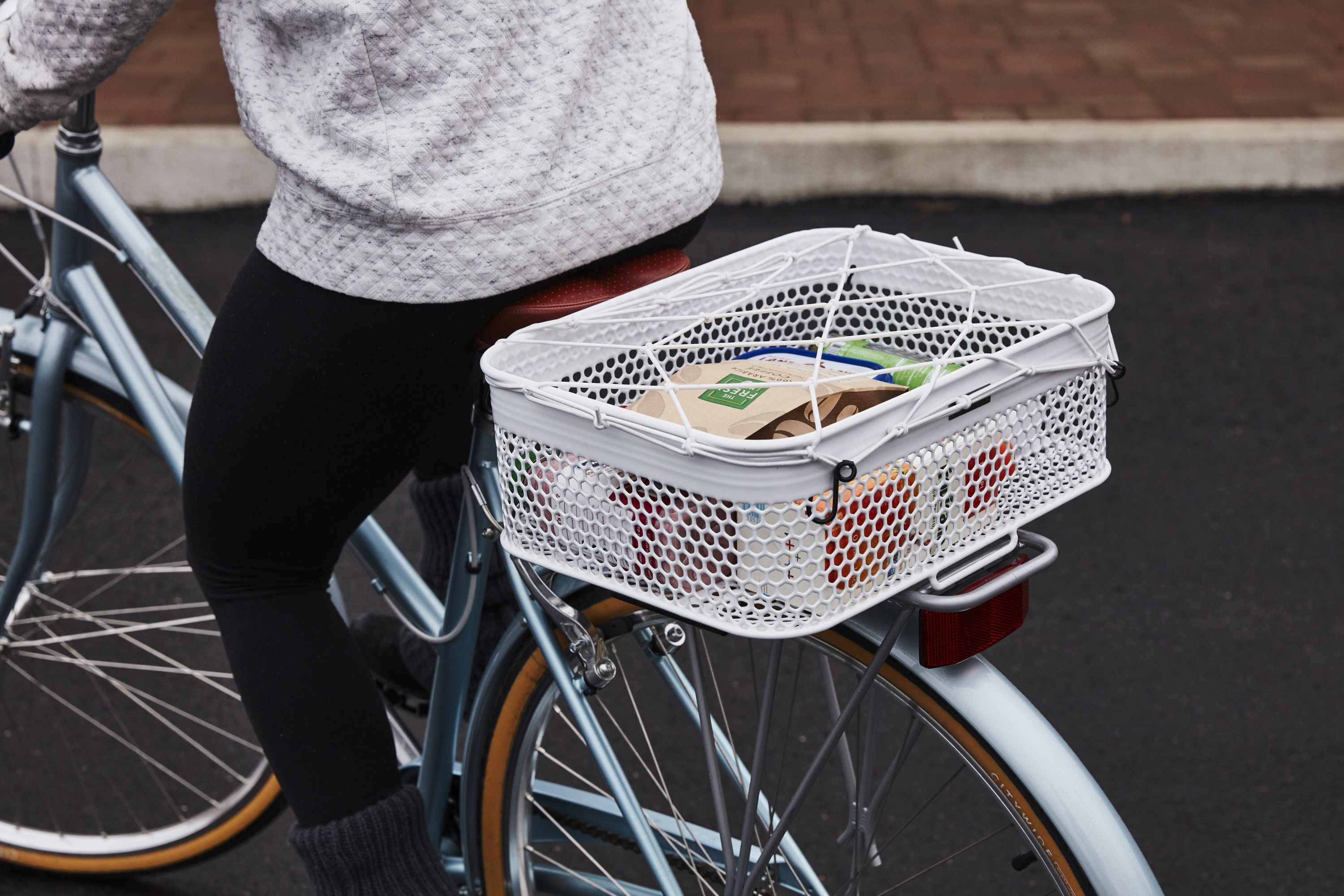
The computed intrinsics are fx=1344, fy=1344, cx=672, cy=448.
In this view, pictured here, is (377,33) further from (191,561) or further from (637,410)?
(191,561)

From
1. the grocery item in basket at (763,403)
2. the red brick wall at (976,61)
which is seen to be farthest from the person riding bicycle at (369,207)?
the red brick wall at (976,61)

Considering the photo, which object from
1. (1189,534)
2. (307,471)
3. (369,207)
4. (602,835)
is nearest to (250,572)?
(307,471)

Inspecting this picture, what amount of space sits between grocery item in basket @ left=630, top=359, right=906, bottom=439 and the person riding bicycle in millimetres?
220

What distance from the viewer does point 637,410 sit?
1.21 metres

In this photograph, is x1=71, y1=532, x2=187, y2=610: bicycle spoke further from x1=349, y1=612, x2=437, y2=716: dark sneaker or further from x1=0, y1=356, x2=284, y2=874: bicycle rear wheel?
x1=349, y1=612, x2=437, y2=716: dark sneaker

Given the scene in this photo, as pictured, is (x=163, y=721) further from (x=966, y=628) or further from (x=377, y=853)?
(x=966, y=628)

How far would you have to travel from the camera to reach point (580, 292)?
1375 mm

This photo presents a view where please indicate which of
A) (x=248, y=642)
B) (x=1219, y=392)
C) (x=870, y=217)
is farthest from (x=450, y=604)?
(x=870, y=217)

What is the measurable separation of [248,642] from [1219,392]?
111 inches

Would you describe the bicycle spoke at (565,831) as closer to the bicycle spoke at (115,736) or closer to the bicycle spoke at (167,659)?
the bicycle spoke at (167,659)

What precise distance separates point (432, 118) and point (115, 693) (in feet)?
6.18

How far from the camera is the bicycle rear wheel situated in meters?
2.13

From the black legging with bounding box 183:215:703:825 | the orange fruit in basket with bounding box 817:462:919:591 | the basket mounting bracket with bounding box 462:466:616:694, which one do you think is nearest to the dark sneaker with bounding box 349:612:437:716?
the black legging with bounding box 183:215:703:825

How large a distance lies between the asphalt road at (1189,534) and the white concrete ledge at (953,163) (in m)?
0.08
